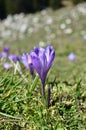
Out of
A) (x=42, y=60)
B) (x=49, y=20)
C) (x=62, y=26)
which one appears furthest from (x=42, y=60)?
(x=49, y=20)

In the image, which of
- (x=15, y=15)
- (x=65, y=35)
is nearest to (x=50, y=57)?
(x=65, y=35)

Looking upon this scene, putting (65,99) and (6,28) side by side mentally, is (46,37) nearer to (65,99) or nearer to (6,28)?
(6,28)

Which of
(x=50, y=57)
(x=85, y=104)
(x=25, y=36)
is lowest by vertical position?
(x=25, y=36)

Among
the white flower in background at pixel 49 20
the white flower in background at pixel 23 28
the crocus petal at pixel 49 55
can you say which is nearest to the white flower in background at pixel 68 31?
the white flower in background at pixel 49 20

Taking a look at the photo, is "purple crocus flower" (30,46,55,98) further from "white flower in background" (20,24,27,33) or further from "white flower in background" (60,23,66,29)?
"white flower in background" (20,24,27,33)

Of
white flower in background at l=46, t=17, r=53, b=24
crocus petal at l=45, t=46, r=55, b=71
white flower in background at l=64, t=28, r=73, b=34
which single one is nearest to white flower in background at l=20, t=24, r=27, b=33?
white flower in background at l=46, t=17, r=53, b=24

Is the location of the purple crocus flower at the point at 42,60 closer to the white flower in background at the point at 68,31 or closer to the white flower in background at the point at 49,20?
the white flower in background at the point at 68,31

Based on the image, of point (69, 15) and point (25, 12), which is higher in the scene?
point (69, 15)

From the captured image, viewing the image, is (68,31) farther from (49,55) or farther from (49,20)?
(49,55)
